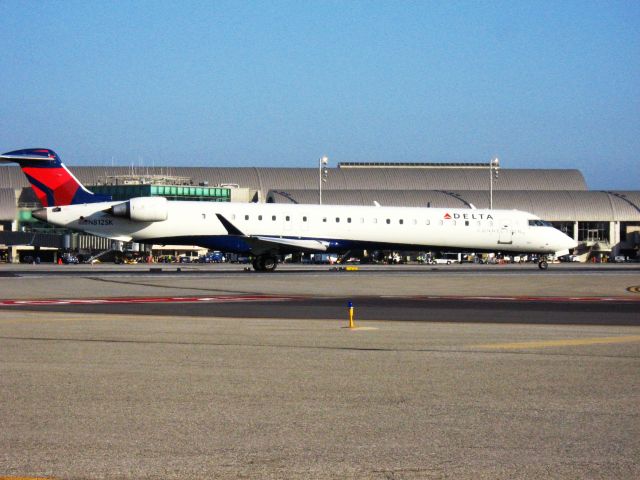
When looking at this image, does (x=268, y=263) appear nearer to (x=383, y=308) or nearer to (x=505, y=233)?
(x=505, y=233)

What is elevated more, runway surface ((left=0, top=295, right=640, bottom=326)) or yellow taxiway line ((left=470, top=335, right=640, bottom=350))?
runway surface ((left=0, top=295, right=640, bottom=326))

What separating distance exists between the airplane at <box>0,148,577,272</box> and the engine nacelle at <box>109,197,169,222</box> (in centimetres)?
6

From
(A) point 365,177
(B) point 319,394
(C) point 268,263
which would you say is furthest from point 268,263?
(A) point 365,177

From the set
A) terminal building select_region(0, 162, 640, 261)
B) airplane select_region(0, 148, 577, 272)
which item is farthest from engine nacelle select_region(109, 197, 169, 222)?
terminal building select_region(0, 162, 640, 261)

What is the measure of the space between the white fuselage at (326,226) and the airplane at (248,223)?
0.19ft

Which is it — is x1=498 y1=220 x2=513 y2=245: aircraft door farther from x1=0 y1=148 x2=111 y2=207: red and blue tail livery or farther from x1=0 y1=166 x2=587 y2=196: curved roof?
x1=0 y1=166 x2=587 y2=196: curved roof

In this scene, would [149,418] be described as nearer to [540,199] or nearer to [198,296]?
[198,296]

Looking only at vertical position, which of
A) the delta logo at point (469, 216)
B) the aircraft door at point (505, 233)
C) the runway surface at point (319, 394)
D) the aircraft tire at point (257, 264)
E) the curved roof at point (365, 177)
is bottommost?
the runway surface at point (319, 394)

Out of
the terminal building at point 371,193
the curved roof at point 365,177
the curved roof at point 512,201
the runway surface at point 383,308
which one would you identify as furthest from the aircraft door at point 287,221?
the curved roof at point 365,177

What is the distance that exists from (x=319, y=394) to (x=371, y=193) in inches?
A: 3784

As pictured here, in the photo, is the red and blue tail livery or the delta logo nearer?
the red and blue tail livery

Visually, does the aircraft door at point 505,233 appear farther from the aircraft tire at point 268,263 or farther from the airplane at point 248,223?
the aircraft tire at point 268,263

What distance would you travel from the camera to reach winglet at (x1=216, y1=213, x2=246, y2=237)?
53312 millimetres

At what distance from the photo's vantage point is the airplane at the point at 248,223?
174ft
